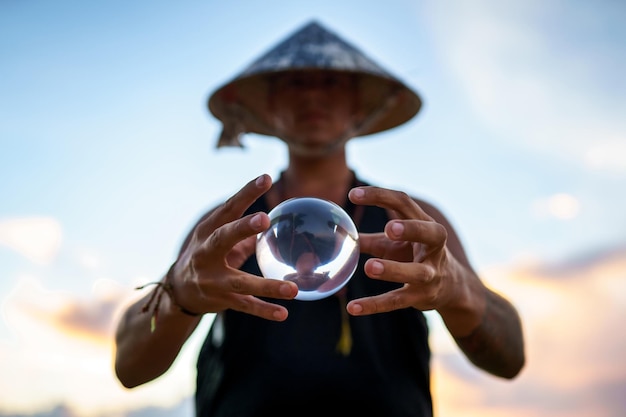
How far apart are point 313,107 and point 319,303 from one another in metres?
1.49

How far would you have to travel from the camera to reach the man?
8.13 ft

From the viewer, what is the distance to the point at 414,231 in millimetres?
2395

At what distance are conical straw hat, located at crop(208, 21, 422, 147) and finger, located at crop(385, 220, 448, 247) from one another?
2.57m

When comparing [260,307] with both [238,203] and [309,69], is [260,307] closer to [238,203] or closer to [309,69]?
[238,203]

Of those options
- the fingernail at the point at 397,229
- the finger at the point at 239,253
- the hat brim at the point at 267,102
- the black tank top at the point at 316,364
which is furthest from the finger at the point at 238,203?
the hat brim at the point at 267,102

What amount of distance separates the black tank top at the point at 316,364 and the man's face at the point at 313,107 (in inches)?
35.4

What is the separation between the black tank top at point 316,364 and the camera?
332 cm

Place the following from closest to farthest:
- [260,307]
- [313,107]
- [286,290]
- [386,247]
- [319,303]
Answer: [286,290] → [260,307] → [386,247] → [319,303] → [313,107]

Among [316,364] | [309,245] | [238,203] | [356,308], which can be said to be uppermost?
[238,203]

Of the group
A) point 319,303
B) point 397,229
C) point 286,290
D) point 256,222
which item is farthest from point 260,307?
point 319,303

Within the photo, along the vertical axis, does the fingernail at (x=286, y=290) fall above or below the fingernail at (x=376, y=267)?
below

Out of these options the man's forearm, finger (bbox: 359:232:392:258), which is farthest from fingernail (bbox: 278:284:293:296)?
the man's forearm

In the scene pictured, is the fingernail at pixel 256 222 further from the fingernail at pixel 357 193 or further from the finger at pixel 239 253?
the finger at pixel 239 253

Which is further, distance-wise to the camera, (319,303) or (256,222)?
(319,303)
